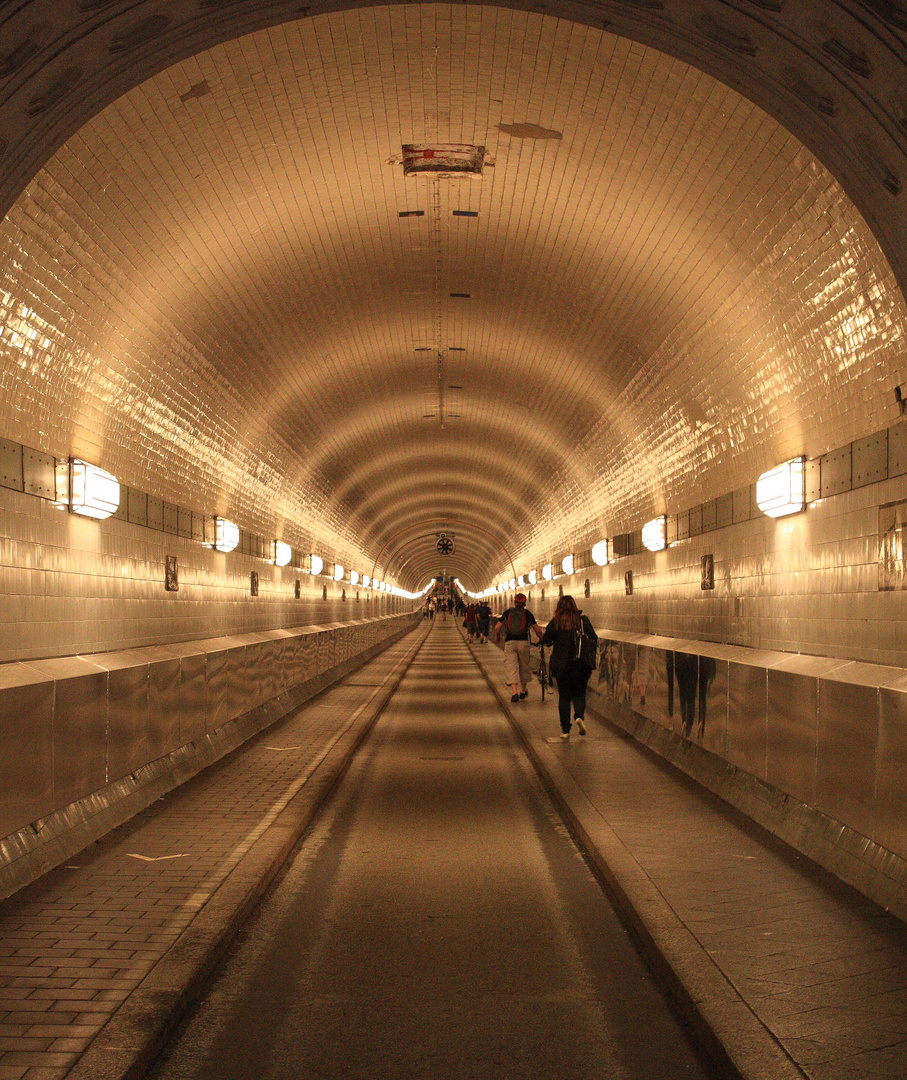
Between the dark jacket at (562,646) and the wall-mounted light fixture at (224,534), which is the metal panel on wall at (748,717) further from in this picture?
the wall-mounted light fixture at (224,534)

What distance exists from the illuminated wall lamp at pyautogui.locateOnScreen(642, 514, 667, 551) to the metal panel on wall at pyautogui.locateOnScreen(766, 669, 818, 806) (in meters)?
6.87

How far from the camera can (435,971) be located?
5.22 metres

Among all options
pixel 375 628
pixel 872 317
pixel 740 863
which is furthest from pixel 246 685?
pixel 375 628

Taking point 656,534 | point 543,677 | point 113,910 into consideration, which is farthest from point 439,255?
point 543,677

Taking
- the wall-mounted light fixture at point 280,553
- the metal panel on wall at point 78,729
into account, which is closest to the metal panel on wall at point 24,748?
the metal panel on wall at point 78,729

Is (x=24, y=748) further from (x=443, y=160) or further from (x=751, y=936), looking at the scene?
(x=443, y=160)

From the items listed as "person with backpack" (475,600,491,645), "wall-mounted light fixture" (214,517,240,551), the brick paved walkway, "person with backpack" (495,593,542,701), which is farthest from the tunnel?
"person with backpack" (475,600,491,645)

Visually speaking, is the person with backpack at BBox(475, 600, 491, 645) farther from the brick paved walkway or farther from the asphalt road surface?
the asphalt road surface

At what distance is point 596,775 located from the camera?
A: 10609 millimetres

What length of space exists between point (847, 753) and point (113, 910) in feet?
13.3

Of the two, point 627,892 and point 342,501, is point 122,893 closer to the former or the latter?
point 627,892

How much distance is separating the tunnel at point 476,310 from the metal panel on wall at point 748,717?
37 mm

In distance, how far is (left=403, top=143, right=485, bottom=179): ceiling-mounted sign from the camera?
909 cm

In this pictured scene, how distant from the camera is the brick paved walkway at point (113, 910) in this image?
4.29 meters
